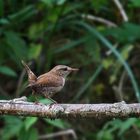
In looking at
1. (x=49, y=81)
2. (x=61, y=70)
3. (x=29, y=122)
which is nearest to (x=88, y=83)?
(x=29, y=122)

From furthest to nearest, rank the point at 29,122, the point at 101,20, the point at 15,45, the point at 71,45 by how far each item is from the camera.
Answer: the point at 101,20 → the point at 71,45 → the point at 15,45 → the point at 29,122

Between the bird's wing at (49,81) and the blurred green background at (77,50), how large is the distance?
6.98 feet

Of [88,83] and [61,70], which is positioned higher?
[88,83]

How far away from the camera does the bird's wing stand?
3069 mm

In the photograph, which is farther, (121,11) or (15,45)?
(121,11)

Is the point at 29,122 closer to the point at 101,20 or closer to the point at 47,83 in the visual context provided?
the point at 47,83

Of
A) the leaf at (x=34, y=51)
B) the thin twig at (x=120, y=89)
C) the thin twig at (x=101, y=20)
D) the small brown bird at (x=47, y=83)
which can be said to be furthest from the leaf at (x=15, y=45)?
the small brown bird at (x=47, y=83)

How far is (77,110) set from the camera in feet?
10.0

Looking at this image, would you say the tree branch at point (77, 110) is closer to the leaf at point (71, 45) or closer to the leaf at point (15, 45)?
the leaf at point (15, 45)

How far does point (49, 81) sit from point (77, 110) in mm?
219

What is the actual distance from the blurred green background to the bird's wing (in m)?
2.13

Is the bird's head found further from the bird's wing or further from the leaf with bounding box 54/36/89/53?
the leaf with bounding box 54/36/89/53

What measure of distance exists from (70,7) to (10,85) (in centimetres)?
115

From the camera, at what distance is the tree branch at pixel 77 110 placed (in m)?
3.02
